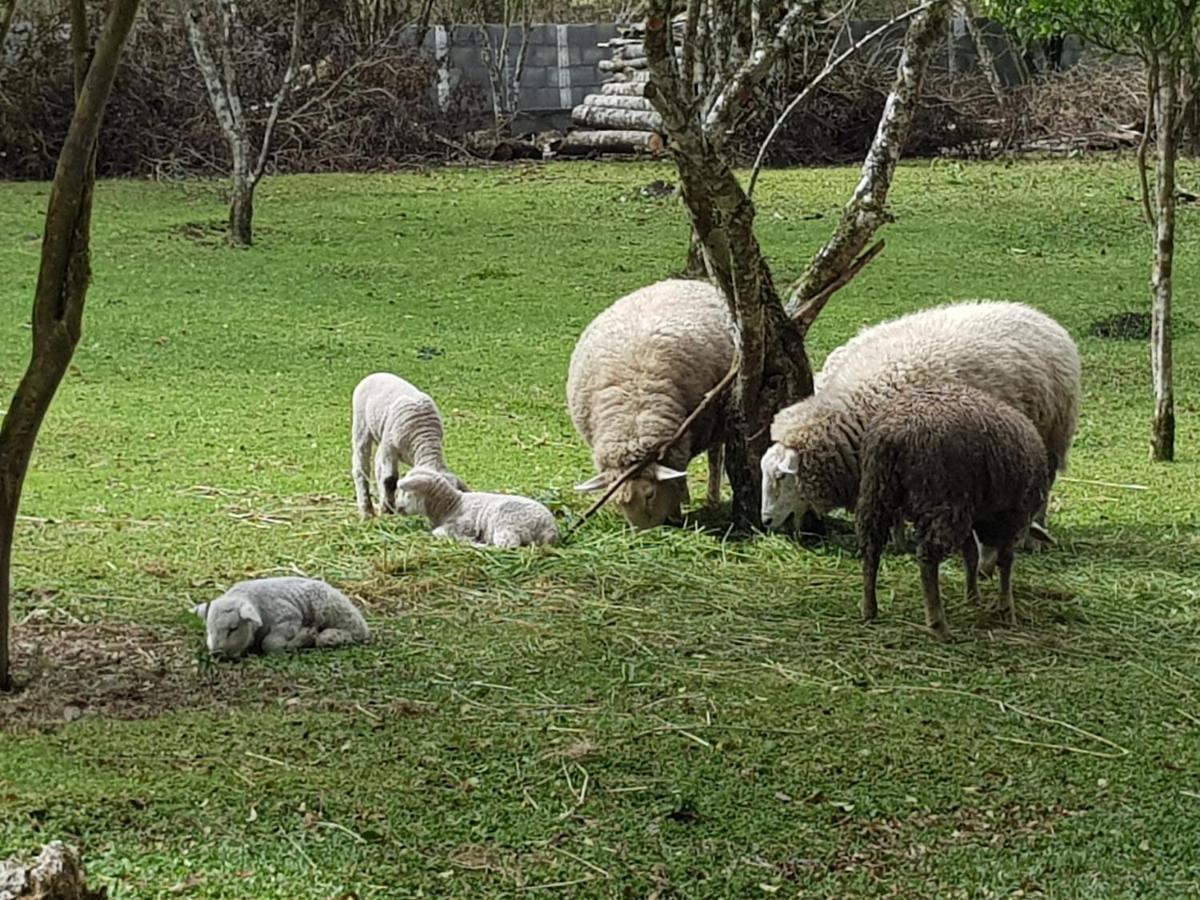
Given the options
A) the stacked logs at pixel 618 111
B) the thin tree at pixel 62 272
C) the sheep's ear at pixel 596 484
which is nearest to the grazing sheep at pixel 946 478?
the sheep's ear at pixel 596 484

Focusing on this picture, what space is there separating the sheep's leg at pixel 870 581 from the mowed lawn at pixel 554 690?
0.11 meters

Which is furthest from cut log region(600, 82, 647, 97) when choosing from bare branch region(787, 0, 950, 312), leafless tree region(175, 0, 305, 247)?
bare branch region(787, 0, 950, 312)

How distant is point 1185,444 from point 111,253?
1118cm

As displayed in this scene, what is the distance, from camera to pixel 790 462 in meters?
7.22

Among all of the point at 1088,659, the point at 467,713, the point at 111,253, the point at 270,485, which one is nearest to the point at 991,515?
the point at 1088,659

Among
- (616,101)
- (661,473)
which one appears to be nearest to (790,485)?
(661,473)

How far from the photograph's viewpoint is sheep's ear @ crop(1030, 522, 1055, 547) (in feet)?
25.5

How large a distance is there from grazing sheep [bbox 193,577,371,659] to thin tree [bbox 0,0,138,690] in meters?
0.75

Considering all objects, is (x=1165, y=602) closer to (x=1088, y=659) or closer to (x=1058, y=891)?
(x=1088, y=659)

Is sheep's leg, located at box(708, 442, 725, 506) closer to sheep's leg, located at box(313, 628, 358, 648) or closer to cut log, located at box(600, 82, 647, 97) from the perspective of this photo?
sheep's leg, located at box(313, 628, 358, 648)

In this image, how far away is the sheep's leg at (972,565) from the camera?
21.2ft

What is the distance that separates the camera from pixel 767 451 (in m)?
7.56

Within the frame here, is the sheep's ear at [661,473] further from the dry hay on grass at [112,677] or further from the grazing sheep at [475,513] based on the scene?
the dry hay on grass at [112,677]

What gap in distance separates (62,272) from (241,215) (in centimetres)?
1315
